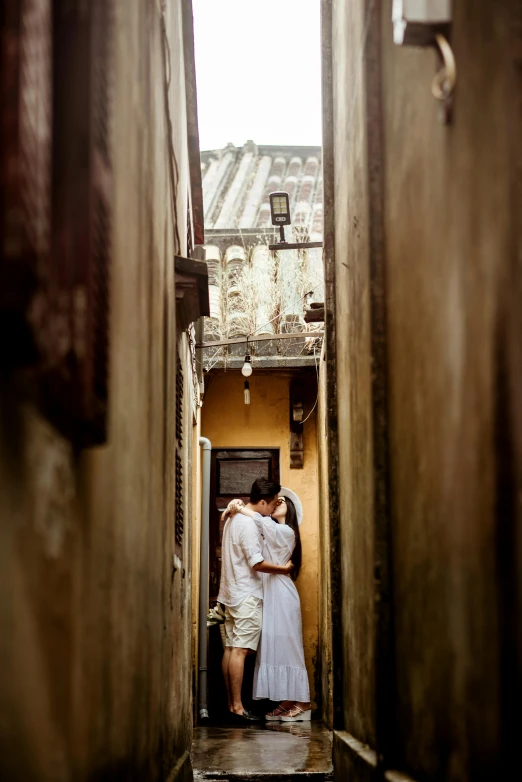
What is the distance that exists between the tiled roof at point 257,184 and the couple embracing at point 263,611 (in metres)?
4.31

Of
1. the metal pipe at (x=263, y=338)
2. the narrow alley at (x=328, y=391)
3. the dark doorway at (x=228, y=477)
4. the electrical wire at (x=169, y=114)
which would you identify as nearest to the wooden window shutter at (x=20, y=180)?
the narrow alley at (x=328, y=391)

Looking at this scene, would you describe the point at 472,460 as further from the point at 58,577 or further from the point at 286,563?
the point at 286,563

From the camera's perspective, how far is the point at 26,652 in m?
2.21

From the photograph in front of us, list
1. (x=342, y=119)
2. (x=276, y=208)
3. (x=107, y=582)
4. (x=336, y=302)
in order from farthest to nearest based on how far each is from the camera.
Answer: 1. (x=276, y=208)
2. (x=336, y=302)
3. (x=342, y=119)
4. (x=107, y=582)

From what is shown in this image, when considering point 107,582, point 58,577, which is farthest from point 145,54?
point 58,577

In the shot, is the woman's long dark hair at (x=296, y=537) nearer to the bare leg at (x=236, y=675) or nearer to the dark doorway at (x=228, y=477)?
the dark doorway at (x=228, y=477)

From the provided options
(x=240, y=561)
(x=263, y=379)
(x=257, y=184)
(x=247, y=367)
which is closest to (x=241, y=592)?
(x=240, y=561)

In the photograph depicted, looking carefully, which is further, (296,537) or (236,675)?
(296,537)

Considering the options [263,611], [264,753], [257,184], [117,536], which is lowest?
[264,753]

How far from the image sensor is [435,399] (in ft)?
12.3

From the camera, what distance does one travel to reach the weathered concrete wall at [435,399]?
283cm

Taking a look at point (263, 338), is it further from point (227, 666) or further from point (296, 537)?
point (227, 666)

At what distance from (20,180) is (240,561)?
996 cm

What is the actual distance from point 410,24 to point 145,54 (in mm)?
1557
